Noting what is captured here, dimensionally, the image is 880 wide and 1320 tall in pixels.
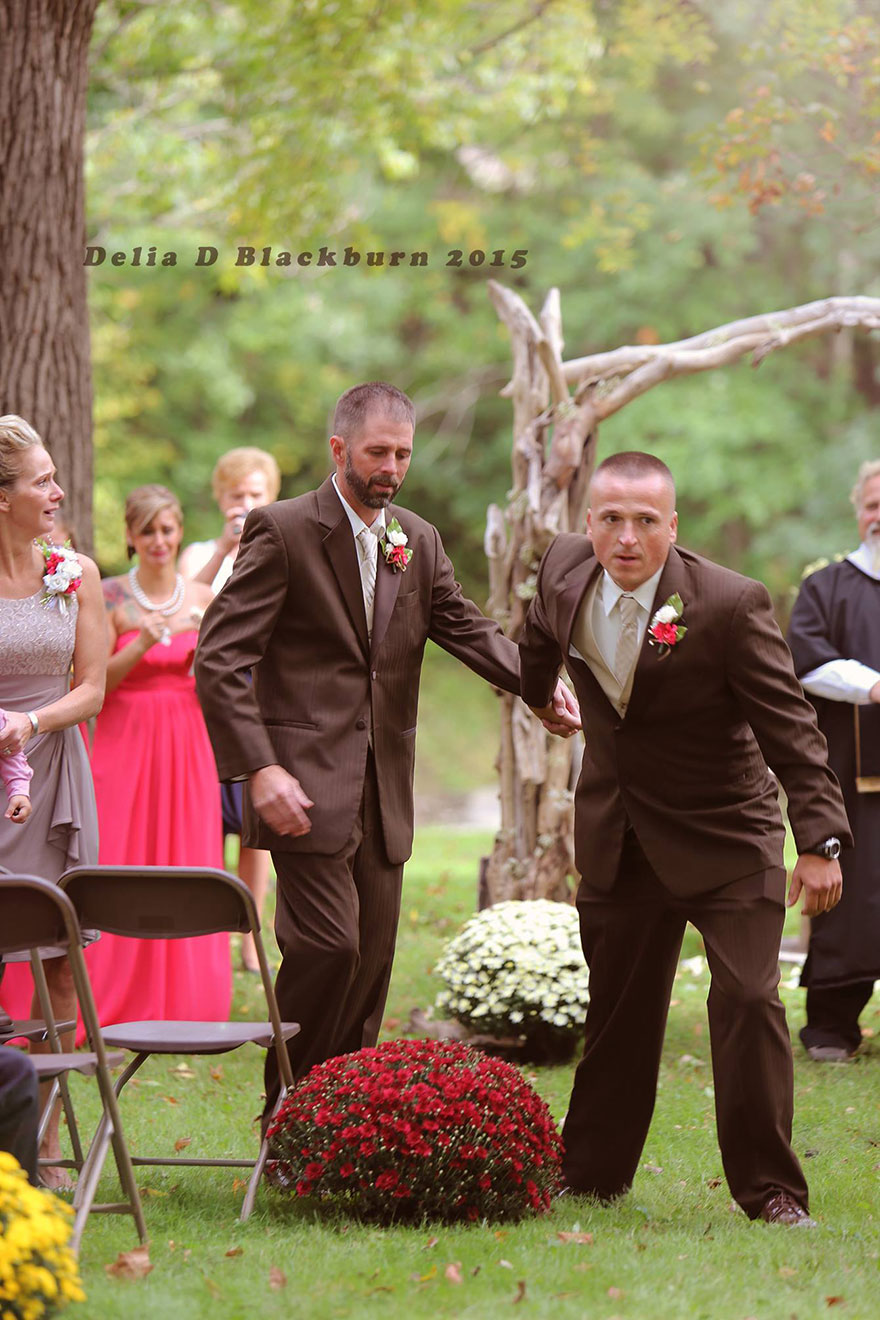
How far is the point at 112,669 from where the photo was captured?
294 inches

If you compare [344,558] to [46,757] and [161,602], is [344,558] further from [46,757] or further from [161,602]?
[161,602]

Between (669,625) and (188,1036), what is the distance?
1.79 m

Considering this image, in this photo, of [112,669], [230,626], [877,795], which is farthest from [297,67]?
[230,626]

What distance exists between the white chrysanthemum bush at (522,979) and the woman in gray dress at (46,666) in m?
2.17

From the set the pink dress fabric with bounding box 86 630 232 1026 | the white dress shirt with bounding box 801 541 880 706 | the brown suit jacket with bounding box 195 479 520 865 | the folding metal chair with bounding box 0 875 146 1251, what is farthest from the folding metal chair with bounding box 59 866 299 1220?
the white dress shirt with bounding box 801 541 880 706

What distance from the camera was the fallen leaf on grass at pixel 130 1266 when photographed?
3.93 metres

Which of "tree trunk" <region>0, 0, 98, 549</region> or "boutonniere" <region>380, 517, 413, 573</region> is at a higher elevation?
"tree trunk" <region>0, 0, 98, 549</region>

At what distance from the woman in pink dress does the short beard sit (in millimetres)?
2527

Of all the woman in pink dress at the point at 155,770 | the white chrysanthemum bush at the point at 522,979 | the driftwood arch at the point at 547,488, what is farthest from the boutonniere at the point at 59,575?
the driftwood arch at the point at 547,488

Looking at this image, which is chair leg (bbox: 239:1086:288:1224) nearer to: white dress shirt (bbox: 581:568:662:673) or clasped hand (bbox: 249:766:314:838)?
clasped hand (bbox: 249:766:314:838)

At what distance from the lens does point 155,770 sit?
7625 mm

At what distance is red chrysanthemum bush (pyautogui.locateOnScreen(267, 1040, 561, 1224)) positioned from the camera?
14.2ft

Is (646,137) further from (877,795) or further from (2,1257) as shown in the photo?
(2,1257)

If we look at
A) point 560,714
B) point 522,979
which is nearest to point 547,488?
point 522,979
